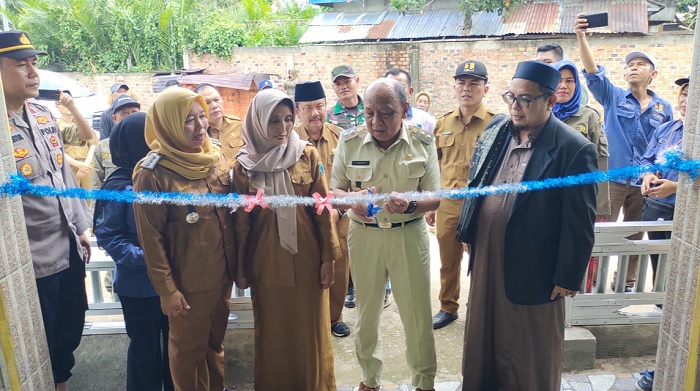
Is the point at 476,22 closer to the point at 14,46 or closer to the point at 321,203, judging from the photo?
the point at 321,203

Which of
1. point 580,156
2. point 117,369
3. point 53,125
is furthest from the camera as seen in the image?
point 117,369

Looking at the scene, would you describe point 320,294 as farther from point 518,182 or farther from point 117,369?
point 117,369

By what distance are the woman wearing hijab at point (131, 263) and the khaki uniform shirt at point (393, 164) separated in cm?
130

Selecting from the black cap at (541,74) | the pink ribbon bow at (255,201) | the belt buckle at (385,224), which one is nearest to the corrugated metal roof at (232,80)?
the belt buckle at (385,224)

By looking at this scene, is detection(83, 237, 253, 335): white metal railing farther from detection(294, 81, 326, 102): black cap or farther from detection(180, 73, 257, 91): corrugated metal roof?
detection(180, 73, 257, 91): corrugated metal roof

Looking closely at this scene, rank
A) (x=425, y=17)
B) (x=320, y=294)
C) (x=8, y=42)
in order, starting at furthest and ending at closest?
1. (x=425, y=17)
2. (x=320, y=294)
3. (x=8, y=42)

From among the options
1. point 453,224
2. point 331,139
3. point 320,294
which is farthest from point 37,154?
point 453,224

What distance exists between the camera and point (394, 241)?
133 inches

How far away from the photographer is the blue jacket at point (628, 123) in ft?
17.0

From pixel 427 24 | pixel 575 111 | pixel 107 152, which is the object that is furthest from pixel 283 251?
pixel 427 24

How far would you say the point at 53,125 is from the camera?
3531 millimetres

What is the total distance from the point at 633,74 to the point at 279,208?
4.05 metres

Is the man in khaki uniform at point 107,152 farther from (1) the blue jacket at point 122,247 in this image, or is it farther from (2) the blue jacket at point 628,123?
(2) the blue jacket at point 628,123

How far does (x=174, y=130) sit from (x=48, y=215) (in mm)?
995
